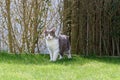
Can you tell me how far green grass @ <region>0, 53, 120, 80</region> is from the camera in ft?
18.0

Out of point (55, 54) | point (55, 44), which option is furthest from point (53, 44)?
point (55, 54)

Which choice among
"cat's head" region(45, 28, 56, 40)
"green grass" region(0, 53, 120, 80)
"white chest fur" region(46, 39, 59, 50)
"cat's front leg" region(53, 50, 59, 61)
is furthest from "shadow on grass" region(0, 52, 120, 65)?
"cat's head" region(45, 28, 56, 40)

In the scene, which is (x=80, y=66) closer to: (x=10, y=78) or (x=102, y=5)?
(x=10, y=78)

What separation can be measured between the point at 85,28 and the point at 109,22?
0.59 m

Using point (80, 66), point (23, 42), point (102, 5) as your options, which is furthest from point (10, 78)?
point (102, 5)

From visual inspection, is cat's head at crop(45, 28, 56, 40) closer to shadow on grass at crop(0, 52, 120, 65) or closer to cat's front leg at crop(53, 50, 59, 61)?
cat's front leg at crop(53, 50, 59, 61)

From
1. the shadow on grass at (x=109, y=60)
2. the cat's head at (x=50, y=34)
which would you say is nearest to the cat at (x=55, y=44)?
the cat's head at (x=50, y=34)

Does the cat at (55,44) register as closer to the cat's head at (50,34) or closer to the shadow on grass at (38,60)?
the cat's head at (50,34)

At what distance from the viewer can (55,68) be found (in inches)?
251

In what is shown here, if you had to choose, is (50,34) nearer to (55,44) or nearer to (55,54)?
(55,44)

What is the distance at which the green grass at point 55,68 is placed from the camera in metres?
5.48

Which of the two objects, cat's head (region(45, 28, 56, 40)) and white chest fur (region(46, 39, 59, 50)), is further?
white chest fur (region(46, 39, 59, 50))

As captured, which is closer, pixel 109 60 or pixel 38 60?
pixel 38 60

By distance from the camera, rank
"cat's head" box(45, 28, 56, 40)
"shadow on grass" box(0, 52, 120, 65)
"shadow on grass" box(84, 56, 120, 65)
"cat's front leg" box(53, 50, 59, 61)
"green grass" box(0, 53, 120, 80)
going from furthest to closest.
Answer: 1. "shadow on grass" box(84, 56, 120, 65)
2. "cat's front leg" box(53, 50, 59, 61)
3. "cat's head" box(45, 28, 56, 40)
4. "shadow on grass" box(0, 52, 120, 65)
5. "green grass" box(0, 53, 120, 80)
